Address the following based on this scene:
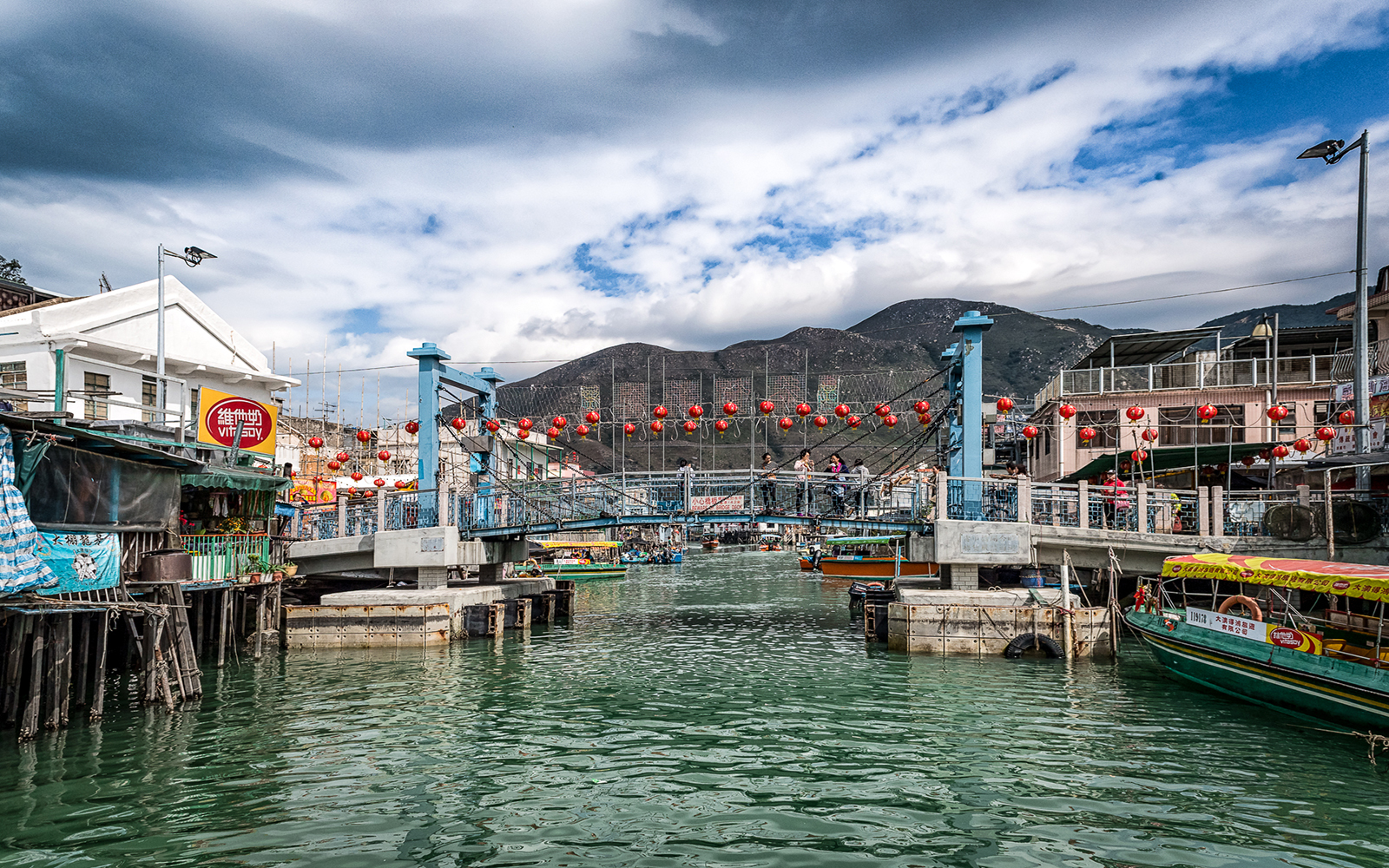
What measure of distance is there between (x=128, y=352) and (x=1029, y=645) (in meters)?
31.1

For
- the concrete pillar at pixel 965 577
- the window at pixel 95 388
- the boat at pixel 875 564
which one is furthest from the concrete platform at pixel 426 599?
the boat at pixel 875 564

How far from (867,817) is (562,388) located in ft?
216

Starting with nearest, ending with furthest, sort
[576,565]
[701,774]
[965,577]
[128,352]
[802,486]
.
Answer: [701,774], [965,577], [802,486], [128,352], [576,565]

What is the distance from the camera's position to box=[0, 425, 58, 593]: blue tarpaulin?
14039 mm

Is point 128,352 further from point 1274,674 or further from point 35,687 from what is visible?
point 1274,674

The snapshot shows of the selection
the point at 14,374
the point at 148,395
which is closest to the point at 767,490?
the point at 148,395

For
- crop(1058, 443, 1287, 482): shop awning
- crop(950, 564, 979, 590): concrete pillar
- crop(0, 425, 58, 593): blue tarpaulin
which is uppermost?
crop(1058, 443, 1287, 482): shop awning

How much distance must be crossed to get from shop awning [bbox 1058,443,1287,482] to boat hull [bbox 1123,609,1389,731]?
11.5 meters

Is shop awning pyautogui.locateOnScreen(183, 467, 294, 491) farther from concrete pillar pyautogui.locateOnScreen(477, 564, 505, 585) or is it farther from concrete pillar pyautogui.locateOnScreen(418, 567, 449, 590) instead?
concrete pillar pyautogui.locateOnScreen(477, 564, 505, 585)

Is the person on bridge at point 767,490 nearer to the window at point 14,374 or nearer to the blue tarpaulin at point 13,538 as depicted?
the blue tarpaulin at point 13,538

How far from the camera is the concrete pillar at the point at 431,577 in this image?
28392 mm

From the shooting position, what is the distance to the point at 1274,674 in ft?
53.5

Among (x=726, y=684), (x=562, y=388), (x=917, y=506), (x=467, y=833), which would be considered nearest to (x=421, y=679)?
(x=726, y=684)

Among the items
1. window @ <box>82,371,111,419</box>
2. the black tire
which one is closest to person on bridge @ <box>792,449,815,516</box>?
the black tire
